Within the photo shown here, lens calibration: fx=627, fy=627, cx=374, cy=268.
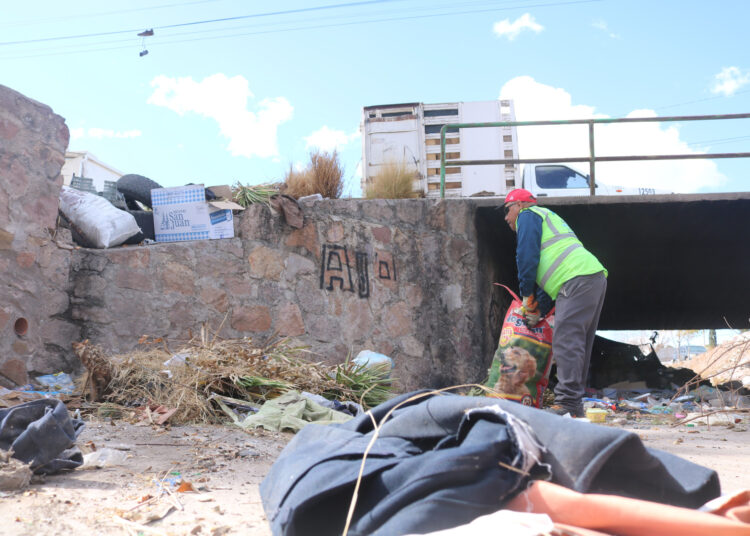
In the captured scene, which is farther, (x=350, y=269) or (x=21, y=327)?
(x=350, y=269)

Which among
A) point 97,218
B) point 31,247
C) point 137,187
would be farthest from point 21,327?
point 137,187

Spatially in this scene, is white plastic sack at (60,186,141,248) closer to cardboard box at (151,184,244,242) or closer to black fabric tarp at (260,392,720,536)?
cardboard box at (151,184,244,242)

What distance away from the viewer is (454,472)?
1256mm

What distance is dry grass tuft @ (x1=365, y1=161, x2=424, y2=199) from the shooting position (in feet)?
24.2

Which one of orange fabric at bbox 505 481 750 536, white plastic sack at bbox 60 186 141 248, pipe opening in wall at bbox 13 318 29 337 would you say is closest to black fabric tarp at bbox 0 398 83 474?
orange fabric at bbox 505 481 750 536

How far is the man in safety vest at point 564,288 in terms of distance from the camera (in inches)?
170

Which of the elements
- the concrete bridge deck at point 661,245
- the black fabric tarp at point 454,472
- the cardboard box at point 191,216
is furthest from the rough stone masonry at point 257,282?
the black fabric tarp at point 454,472

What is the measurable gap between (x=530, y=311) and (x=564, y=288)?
0.33 m

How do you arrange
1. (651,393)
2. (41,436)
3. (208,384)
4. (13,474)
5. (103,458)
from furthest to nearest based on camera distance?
(651,393) < (208,384) < (103,458) < (41,436) < (13,474)

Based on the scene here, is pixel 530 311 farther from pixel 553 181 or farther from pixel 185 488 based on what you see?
pixel 553 181

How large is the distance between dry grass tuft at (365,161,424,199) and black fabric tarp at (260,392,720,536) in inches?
234

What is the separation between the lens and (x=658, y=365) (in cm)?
957

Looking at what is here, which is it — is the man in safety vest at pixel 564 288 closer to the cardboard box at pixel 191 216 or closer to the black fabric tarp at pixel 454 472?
the cardboard box at pixel 191 216

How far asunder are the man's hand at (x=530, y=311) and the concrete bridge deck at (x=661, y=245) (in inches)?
74.3
